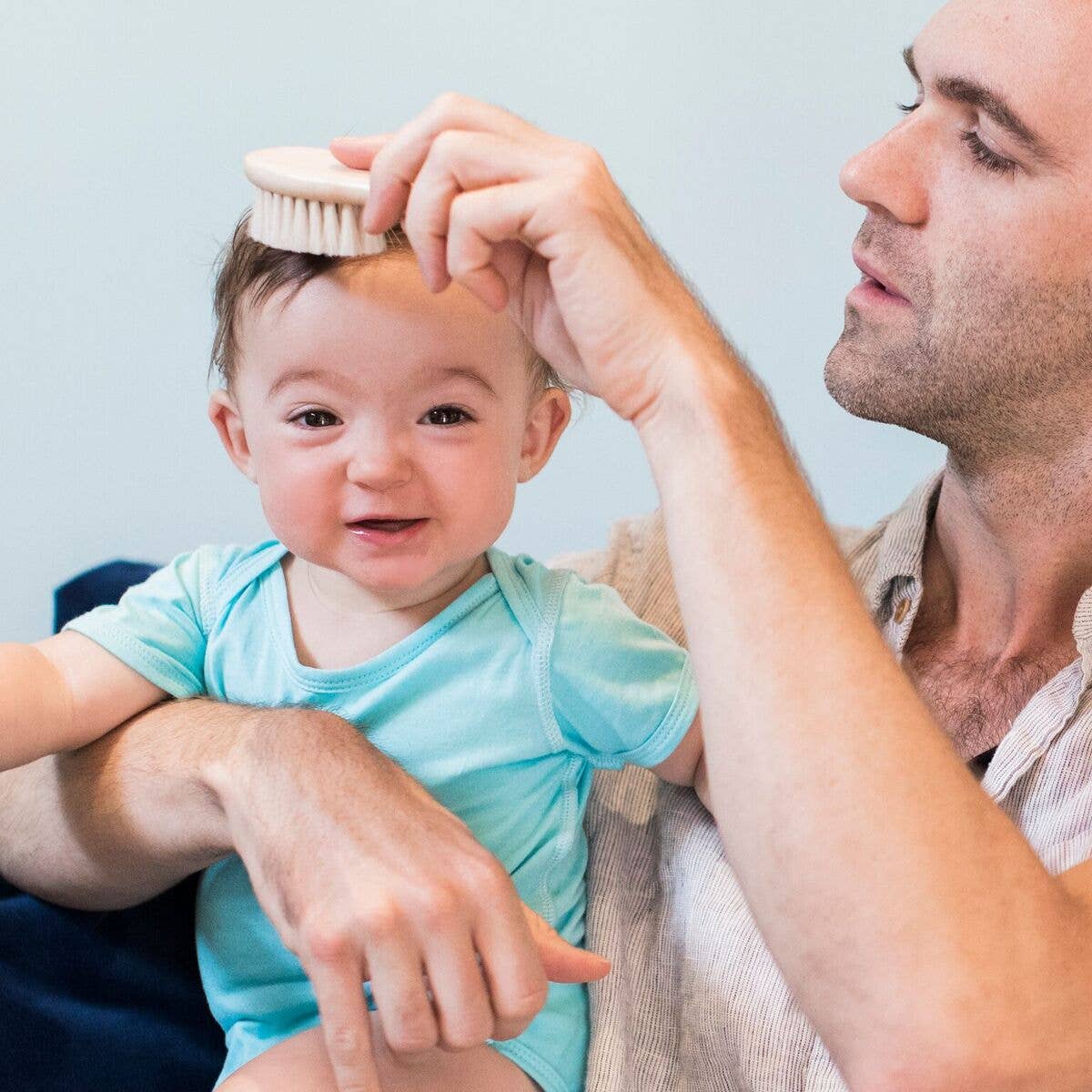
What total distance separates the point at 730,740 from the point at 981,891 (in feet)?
0.59

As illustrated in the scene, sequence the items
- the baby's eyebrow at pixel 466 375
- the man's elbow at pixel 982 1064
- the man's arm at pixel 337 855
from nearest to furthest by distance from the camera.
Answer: the man's elbow at pixel 982 1064
the man's arm at pixel 337 855
the baby's eyebrow at pixel 466 375

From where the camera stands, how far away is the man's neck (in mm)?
1315

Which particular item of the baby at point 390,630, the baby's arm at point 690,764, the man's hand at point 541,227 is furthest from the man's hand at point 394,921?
the man's hand at point 541,227

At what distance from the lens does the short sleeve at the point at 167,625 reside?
1.23m

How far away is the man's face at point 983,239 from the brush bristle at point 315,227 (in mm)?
522

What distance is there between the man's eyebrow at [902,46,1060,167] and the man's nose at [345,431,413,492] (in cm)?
60

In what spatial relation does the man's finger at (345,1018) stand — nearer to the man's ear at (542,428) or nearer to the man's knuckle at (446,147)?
the man's ear at (542,428)

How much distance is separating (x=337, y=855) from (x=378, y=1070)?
0.18 meters

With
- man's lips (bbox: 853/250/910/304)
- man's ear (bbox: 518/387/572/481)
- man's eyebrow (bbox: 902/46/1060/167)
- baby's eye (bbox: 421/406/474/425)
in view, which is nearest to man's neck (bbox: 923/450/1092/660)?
man's lips (bbox: 853/250/910/304)

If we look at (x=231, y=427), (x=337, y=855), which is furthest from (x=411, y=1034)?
(x=231, y=427)

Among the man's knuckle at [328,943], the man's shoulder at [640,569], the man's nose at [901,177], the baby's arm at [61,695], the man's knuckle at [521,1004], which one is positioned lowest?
the man's knuckle at [521,1004]

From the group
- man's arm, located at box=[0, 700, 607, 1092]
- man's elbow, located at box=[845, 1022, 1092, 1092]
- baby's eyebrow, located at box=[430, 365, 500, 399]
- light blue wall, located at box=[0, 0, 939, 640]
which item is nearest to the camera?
man's elbow, located at box=[845, 1022, 1092, 1092]

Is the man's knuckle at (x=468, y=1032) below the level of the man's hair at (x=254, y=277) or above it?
below

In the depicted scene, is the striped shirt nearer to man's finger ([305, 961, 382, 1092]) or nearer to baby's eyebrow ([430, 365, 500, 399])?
man's finger ([305, 961, 382, 1092])
